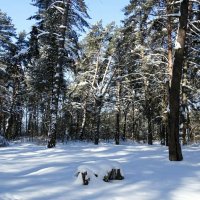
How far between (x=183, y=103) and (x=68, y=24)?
9.79 metres

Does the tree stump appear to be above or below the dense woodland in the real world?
below

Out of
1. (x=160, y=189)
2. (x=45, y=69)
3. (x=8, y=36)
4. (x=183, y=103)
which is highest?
(x=8, y=36)

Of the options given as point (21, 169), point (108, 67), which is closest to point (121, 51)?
point (108, 67)

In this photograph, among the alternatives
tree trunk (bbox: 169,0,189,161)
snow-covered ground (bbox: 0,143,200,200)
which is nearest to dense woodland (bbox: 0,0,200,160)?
tree trunk (bbox: 169,0,189,161)

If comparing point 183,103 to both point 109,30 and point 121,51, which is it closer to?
point 121,51

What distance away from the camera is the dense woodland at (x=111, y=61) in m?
18.2

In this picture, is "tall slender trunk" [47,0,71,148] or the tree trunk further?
"tall slender trunk" [47,0,71,148]

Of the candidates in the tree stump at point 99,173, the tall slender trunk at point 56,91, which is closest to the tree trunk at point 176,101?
the tree stump at point 99,173

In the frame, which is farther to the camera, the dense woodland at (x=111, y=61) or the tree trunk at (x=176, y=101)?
the dense woodland at (x=111, y=61)

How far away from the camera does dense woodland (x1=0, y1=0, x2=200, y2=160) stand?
18.2 metres

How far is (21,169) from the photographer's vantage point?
10.3 metres

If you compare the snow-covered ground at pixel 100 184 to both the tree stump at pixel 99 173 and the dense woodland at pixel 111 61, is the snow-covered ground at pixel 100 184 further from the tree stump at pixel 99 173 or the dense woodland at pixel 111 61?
the dense woodland at pixel 111 61

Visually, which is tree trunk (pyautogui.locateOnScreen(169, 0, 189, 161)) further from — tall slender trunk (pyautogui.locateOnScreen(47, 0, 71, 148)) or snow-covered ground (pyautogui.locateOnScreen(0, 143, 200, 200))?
tall slender trunk (pyautogui.locateOnScreen(47, 0, 71, 148))

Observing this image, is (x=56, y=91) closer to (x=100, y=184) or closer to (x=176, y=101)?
(x=176, y=101)
